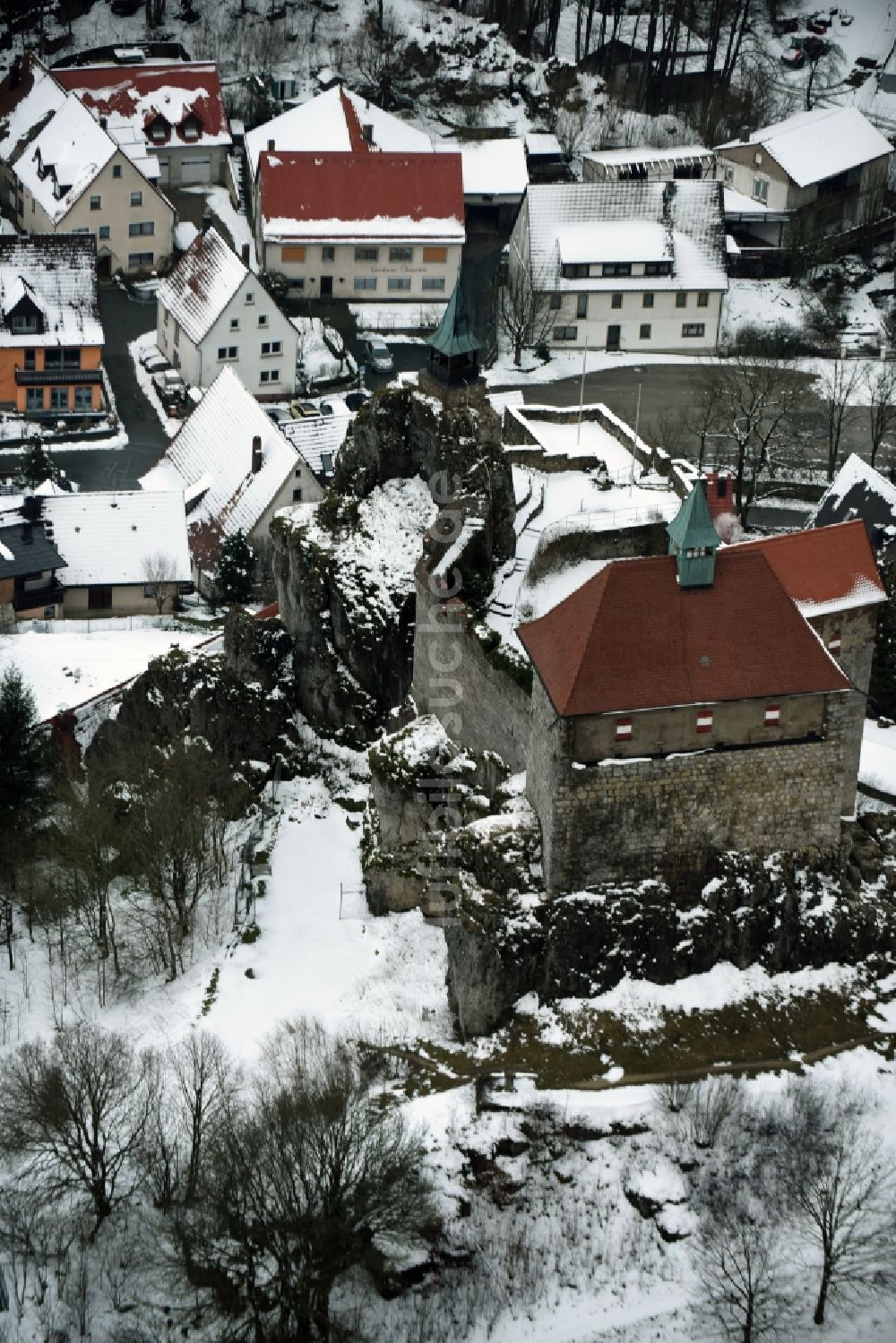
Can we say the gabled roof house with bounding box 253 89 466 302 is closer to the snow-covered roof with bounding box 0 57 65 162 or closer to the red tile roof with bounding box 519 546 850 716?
the snow-covered roof with bounding box 0 57 65 162

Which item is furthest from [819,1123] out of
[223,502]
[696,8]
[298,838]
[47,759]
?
[696,8]

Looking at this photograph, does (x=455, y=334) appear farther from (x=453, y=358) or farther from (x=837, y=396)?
(x=837, y=396)

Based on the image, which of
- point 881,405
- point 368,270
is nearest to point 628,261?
point 368,270

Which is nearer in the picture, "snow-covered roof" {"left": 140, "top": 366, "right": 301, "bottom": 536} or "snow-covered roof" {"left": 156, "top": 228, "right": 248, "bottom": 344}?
"snow-covered roof" {"left": 140, "top": 366, "right": 301, "bottom": 536}

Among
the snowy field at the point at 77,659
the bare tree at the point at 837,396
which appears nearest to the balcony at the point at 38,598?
the snowy field at the point at 77,659

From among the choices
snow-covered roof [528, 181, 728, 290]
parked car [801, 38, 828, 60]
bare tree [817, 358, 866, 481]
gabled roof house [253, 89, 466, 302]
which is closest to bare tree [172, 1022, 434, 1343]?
bare tree [817, 358, 866, 481]

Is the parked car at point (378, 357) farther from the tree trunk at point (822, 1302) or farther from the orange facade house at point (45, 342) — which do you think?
the tree trunk at point (822, 1302)
